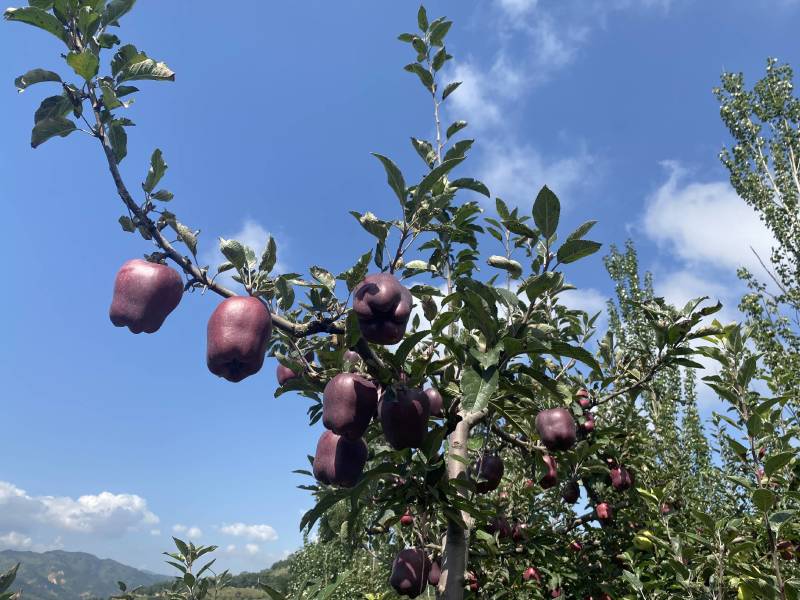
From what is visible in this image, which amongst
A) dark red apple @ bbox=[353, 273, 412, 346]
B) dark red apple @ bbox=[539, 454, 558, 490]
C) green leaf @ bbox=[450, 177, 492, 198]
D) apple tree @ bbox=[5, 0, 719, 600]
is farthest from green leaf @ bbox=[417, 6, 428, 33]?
dark red apple @ bbox=[539, 454, 558, 490]

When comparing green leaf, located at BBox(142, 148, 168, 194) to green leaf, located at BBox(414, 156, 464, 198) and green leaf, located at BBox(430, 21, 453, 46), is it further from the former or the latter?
green leaf, located at BBox(430, 21, 453, 46)

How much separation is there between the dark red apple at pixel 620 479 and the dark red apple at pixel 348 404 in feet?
9.74

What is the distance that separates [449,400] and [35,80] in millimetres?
2108

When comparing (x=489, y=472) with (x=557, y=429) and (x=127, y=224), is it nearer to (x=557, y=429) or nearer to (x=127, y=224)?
(x=557, y=429)

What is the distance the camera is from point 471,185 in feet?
9.03

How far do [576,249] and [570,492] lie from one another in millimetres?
2861

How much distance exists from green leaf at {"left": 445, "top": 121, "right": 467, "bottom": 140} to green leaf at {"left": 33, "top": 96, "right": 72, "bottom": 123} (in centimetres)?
208

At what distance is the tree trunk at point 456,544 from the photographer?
2248 millimetres

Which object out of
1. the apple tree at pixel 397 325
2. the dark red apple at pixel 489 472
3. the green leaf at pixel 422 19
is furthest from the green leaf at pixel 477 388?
the green leaf at pixel 422 19

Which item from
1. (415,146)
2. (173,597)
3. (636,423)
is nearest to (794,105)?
(636,423)

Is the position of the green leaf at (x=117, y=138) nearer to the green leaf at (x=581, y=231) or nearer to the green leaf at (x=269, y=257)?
the green leaf at (x=269, y=257)

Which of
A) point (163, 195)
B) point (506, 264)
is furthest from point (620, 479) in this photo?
point (163, 195)

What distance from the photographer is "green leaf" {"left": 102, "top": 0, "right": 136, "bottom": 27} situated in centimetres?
180

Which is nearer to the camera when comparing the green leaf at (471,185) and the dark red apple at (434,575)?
the green leaf at (471,185)
